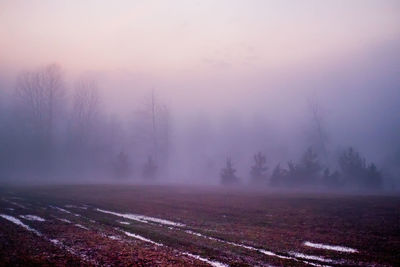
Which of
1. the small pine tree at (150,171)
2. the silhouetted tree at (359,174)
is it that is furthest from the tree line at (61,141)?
the silhouetted tree at (359,174)

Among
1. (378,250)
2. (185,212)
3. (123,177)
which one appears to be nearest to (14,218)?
(185,212)

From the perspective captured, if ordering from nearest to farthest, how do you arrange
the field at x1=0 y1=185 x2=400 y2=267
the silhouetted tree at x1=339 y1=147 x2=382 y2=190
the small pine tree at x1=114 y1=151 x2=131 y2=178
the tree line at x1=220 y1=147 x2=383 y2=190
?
the field at x1=0 y1=185 x2=400 y2=267, the silhouetted tree at x1=339 y1=147 x2=382 y2=190, the tree line at x1=220 y1=147 x2=383 y2=190, the small pine tree at x1=114 y1=151 x2=131 y2=178

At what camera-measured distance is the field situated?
11.9 meters

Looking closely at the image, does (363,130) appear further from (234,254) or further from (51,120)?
(234,254)

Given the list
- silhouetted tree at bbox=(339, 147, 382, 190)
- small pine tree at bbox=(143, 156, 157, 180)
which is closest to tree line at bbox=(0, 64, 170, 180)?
small pine tree at bbox=(143, 156, 157, 180)

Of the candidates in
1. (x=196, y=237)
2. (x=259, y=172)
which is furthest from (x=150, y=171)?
(x=196, y=237)

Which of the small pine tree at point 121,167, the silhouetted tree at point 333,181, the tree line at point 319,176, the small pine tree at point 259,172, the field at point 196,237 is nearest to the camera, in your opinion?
the field at point 196,237

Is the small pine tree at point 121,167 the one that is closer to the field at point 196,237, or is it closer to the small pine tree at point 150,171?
the small pine tree at point 150,171

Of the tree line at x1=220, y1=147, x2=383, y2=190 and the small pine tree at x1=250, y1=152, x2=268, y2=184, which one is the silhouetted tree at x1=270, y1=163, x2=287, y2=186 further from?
the small pine tree at x1=250, y1=152, x2=268, y2=184

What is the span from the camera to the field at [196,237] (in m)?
11.9

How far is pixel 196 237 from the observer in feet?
54.0

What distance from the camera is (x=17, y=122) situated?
99688 millimetres

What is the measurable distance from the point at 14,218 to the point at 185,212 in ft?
45.2

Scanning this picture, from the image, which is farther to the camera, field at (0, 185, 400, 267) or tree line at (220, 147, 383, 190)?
tree line at (220, 147, 383, 190)
